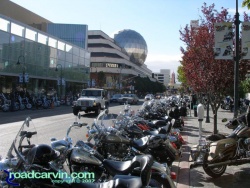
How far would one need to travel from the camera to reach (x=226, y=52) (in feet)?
31.4

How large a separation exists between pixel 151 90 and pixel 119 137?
4274 inches

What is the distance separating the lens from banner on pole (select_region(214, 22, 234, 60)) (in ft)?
31.5

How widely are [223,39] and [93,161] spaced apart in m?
6.61

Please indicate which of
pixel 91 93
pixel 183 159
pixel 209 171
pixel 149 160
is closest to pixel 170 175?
pixel 149 160

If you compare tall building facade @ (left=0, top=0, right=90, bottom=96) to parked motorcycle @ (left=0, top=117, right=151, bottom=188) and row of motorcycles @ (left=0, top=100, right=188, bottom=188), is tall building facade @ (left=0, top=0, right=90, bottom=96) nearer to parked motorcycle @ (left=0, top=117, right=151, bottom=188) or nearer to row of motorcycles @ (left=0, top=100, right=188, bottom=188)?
row of motorcycles @ (left=0, top=100, right=188, bottom=188)

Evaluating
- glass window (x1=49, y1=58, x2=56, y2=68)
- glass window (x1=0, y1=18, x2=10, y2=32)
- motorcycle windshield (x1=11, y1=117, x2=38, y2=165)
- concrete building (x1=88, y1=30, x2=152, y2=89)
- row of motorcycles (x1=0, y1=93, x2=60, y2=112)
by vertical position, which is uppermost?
concrete building (x1=88, y1=30, x2=152, y2=89)

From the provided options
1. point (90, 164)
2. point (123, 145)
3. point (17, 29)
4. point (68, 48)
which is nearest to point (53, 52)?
point (68, 48)

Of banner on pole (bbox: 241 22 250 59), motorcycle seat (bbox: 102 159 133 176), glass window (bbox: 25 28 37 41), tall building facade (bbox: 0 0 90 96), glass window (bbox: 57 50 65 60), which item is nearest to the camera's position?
motorcycle seat (bbox: 102 159 133 176)

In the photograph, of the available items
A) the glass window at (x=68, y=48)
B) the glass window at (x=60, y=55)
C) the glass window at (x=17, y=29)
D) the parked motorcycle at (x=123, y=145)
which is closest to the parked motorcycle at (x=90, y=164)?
the parked motorcycle at (x=123, y=145)

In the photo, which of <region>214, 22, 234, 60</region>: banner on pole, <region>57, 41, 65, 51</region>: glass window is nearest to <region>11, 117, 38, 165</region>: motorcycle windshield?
<region>214, 22, 234, 60</region>: banner on pole

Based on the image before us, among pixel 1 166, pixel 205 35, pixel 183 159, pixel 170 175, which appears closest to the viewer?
pixel 1 166

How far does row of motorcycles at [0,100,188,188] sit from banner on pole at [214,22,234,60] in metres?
3.56

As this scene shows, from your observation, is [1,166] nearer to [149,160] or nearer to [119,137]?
[149,160]

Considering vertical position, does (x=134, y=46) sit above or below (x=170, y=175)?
above
